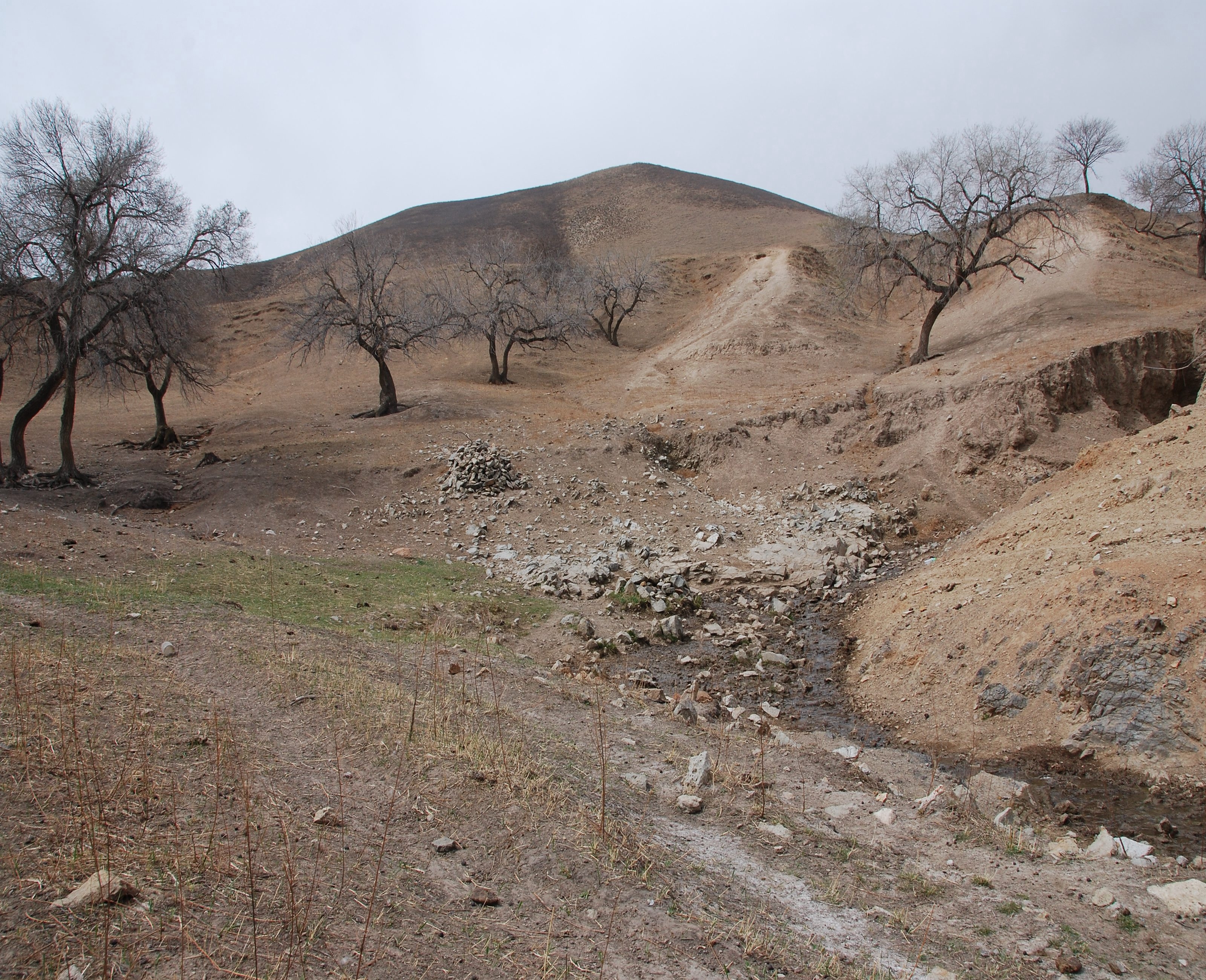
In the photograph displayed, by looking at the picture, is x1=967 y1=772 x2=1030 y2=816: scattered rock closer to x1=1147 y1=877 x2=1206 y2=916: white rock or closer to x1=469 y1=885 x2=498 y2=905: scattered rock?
x1=1147 y1=877 x2=1206 y2=916: white rock

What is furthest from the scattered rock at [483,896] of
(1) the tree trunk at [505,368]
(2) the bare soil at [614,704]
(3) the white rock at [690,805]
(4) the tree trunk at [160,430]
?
(1) the tree trunk at [505,368]

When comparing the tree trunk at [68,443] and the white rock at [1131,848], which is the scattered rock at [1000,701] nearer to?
the white rock at [1131,848]

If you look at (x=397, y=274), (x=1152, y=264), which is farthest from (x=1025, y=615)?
(x=397, y=274)

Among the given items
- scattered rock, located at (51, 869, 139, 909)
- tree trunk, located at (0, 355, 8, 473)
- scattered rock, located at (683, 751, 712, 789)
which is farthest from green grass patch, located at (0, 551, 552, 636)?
tree trunk, located at (0, 355, 8, 473)

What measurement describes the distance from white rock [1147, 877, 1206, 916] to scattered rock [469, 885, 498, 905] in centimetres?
389

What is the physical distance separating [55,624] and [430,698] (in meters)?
3.95

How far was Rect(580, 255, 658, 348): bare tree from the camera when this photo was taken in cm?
3912

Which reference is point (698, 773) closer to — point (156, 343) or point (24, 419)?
point (156, 343)

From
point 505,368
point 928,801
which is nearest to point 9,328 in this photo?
point 505,368

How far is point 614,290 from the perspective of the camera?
3906cm

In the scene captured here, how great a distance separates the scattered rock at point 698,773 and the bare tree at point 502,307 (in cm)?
2352

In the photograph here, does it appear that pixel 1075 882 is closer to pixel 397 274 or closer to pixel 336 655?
pixel 336 655

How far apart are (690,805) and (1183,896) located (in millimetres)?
2940

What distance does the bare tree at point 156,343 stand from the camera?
17281 mm
